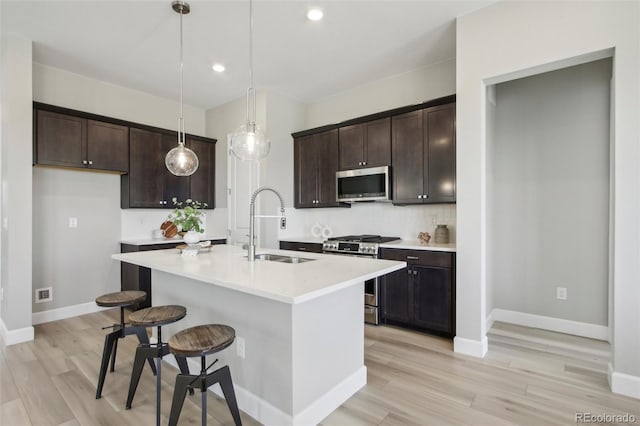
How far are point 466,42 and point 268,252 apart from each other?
8.22 feet

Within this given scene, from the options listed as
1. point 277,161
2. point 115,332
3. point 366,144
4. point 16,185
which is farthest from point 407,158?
point 16,185

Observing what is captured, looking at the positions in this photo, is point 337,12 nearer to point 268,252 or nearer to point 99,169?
point 268,252

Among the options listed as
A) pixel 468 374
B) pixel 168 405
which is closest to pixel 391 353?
pixel 468 374

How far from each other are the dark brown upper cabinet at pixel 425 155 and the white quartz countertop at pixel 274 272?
1.57m

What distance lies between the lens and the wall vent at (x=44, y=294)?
375 centimetres

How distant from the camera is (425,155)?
11.7 feet

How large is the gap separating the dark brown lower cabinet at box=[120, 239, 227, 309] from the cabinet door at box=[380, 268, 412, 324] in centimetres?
276

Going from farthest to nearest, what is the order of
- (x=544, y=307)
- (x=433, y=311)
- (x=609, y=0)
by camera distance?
(x=544, y=307) < (x=433, y=311) < (x=609, y=0)

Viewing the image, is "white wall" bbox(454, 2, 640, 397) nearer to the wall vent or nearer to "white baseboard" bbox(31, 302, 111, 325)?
"white baseboard" bbox(31, 302, 111, 325)

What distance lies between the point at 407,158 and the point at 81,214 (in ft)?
13.0

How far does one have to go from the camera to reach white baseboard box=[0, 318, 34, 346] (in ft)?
10.2

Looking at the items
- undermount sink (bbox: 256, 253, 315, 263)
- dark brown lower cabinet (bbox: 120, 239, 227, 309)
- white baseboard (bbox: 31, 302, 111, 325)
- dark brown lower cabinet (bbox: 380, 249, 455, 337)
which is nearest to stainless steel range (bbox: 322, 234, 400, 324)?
dark brown lower cabinet (bbox: 380, 249, 455, 337)

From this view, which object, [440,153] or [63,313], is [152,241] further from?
[440,153]

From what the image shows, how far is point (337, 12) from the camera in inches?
113
